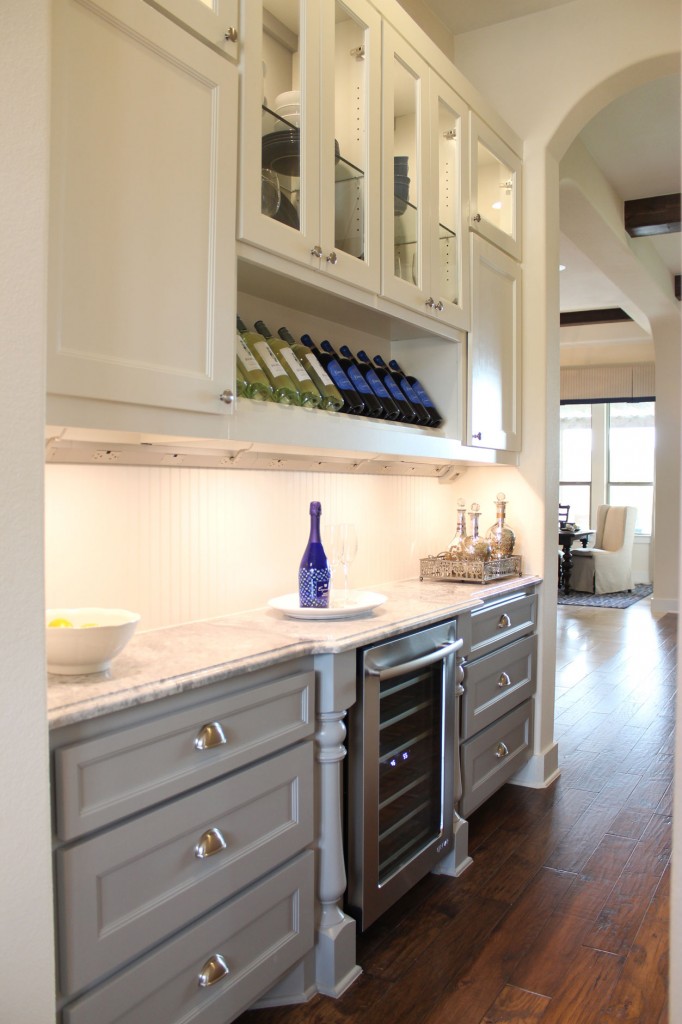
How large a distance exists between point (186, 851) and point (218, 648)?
44 centimetres

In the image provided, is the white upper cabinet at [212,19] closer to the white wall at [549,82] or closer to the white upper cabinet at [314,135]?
the white upper cabinet at [314,135]

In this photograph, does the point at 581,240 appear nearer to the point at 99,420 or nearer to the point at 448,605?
the point at 448,605

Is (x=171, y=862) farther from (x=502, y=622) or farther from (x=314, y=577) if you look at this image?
(x=502, y=622)

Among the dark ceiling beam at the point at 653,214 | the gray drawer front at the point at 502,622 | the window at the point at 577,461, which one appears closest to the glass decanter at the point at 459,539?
the gray drawer front at the point at 502,622

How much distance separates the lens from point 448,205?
113 inches

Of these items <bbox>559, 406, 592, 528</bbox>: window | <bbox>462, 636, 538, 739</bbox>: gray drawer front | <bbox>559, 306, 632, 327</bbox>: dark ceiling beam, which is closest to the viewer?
<bbox>462, 636, 538, 739</bbox>: gray drawer front

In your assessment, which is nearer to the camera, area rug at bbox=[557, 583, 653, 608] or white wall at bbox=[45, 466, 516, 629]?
white wall at bbox=[45, 466, 516, 629]

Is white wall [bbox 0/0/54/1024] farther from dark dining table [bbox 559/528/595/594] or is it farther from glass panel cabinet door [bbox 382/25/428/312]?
dark dining table [bbox 559/528/595/594]

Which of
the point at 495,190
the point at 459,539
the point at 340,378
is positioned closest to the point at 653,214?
the point at 495,190

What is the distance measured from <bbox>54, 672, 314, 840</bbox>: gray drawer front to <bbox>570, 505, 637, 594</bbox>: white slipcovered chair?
323 inches

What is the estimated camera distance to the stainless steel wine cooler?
2.09 meters

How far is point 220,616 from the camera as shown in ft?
7.58

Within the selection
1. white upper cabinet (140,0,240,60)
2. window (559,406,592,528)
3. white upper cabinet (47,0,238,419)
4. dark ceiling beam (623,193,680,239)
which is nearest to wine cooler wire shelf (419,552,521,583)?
white upper cabinet (47,0,238,419)

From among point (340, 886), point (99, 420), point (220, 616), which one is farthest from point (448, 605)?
point (99, 420)
